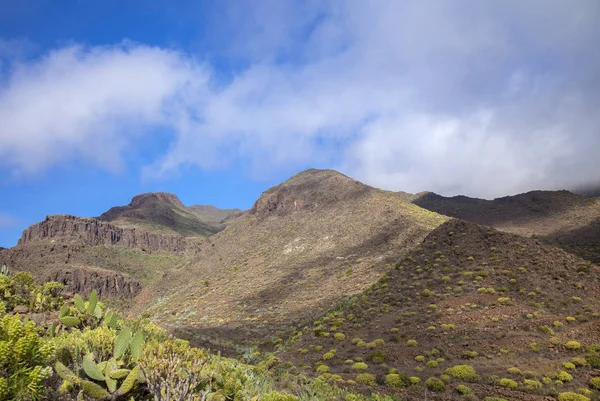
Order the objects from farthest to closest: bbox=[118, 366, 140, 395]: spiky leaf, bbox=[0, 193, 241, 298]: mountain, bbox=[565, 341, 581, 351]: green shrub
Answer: bbox=[0, 193, 241, 298]: mountain, bbox=[565, 341, 581, 351]: green shrub, bbox=[118, 366, 140, 395]: spiky leaf

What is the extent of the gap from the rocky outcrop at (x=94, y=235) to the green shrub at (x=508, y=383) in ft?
517

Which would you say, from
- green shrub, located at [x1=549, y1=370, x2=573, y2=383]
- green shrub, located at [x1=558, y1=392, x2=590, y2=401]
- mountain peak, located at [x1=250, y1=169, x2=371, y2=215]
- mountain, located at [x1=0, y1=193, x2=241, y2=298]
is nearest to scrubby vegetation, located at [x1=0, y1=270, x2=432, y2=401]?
green shrub, located at [x1=558, y1=392, x2=590, y2=401]

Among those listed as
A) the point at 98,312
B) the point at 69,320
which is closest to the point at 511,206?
the point at 98,312

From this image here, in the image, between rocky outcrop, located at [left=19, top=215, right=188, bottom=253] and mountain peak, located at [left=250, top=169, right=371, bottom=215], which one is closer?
mountain peak, located at [left=250, top=169, right=371, bottom=215]

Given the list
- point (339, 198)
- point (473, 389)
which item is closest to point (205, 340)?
point (473, 389)

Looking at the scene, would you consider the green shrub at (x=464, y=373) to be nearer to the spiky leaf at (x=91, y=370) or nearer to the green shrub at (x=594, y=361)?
the green shrub at (x=594, y=361)

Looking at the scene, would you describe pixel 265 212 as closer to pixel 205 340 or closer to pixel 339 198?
pixel 339 198

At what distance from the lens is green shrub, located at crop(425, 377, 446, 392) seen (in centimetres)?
1545

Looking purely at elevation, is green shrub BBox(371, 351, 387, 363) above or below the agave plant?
below

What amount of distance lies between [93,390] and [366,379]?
47.9 ft

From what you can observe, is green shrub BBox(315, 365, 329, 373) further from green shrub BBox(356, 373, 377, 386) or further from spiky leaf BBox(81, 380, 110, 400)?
spiky leaf BBox(81, 380, 110, 400)

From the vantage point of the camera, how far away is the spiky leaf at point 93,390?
18.6 feet

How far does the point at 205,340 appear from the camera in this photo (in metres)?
32.2

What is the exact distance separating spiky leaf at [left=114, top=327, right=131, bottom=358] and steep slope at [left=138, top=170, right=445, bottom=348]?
27.7m
